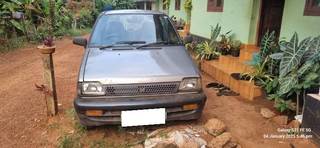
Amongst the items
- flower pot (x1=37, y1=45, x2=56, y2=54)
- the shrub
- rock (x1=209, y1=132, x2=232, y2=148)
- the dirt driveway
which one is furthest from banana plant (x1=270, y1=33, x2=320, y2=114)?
the shrub

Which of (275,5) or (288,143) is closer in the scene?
(288,143)

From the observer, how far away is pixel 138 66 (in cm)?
357

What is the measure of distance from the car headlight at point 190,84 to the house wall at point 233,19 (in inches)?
148

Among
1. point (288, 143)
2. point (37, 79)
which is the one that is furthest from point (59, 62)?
point (288, 143)

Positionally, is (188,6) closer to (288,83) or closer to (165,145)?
(288,83)

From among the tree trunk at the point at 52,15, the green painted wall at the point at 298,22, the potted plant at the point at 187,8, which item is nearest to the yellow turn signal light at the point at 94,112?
the green painted wall at the point at 298,22

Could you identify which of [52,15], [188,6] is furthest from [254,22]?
[52,15]

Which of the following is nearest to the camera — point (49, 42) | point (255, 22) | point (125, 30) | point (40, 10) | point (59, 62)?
point (49, 42)

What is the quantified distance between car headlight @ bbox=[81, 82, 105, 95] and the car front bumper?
0.07m

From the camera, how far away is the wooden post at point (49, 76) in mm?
3992

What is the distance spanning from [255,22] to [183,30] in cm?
552

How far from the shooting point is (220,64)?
657 centimetres

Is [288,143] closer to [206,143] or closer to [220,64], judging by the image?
[206,143]

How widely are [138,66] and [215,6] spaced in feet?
18.3
